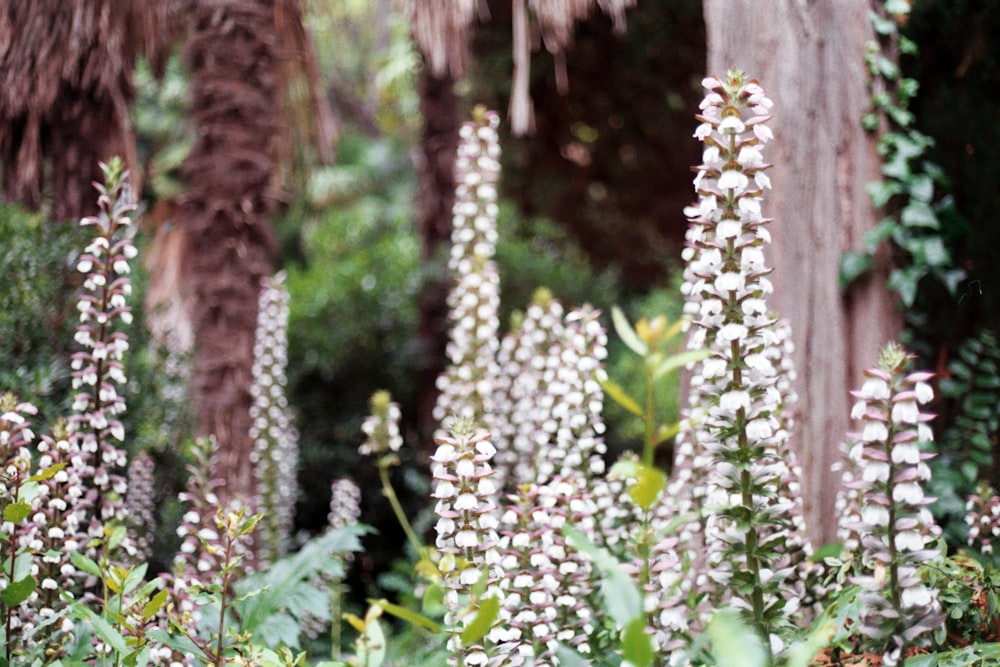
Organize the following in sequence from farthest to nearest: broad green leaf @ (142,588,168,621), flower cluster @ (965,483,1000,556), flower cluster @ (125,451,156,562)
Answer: flower cluster @ (125,451,156,562), flower cluster @ (965,483,1000,556), broad green leaf @ (142,588,168,621)

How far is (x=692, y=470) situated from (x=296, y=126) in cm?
323

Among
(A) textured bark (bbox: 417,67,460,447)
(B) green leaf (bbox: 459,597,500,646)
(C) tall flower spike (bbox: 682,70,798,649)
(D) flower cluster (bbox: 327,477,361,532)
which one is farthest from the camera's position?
(A) textured bark (bbox: 417,67,460,447)

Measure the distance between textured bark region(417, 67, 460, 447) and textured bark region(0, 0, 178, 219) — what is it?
6.69 ft

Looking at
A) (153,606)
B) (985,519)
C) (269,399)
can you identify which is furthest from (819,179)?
(153,606)

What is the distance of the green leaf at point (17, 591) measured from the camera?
68.7 inches

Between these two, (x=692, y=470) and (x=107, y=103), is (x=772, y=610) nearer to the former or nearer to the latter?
(x=692, y=470)

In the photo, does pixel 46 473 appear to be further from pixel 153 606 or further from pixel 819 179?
pixel 819 179

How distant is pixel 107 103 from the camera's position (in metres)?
3.99

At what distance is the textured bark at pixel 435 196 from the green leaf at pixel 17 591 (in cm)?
397

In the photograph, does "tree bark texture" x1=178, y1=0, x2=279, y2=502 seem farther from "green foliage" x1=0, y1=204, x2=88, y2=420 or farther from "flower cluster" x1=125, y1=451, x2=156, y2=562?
"flower cluster" x1=125, y1=451, x2=156, y2=562

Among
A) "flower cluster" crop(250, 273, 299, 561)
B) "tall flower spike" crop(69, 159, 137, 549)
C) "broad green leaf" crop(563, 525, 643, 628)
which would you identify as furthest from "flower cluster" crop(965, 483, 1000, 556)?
"flower cluster" crop(250, 273, 299, 561)

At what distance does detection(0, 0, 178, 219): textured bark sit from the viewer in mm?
3668

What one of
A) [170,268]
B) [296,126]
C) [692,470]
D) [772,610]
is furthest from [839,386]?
[170,268]

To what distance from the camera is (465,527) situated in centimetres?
168
